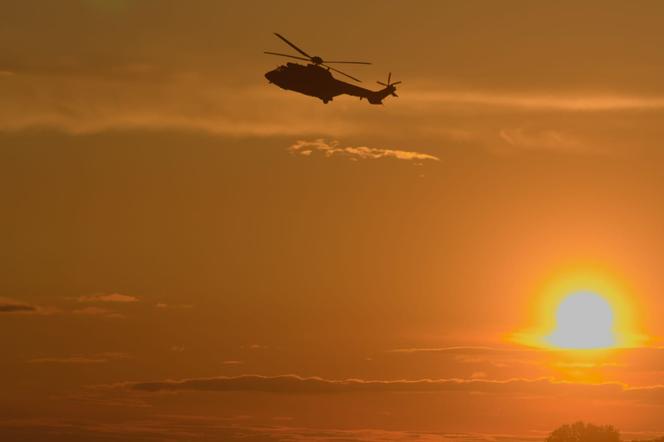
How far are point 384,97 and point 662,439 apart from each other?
9532 cm

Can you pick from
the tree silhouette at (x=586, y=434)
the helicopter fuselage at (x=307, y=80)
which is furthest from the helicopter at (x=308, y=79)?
the tree silhouette at (x=586, y=434)

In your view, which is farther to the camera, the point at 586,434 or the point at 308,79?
the point at 586,434

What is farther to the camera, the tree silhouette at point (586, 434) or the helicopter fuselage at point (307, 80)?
the tree silhouette at point (586, 434)

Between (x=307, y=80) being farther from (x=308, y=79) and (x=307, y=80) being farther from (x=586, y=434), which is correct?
(x=586, y=434)

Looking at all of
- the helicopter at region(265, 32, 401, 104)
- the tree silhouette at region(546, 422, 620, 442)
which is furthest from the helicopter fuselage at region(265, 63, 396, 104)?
the tree silhouette at region(546, 422, 620, 442)

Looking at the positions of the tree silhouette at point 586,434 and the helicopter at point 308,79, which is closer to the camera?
the helicopter at point 308,79

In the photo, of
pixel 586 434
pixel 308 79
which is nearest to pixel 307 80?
pixel 308 79

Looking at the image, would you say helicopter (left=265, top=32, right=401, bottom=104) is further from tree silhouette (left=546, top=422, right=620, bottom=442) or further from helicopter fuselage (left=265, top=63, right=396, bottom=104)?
tree silhouette (left=546, top=422, right=620, bottom=442)

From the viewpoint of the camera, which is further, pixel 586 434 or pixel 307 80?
pixel 586 434

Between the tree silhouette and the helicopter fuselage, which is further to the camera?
the tree silhouette

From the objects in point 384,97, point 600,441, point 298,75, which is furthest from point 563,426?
point 298,75

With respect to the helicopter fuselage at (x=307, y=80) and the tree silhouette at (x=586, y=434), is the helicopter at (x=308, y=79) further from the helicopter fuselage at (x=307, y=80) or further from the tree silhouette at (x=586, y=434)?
the tree silhouette at (x=586, y=434)

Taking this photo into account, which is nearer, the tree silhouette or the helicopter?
the helicopter

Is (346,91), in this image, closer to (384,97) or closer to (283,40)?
(384,97)
